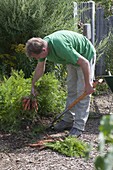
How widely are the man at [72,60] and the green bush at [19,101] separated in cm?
36

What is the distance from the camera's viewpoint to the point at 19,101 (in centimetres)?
481

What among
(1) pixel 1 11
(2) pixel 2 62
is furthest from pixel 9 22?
(2) pixel 2 62

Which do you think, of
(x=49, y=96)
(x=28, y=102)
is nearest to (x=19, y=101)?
(x=28, y=102)

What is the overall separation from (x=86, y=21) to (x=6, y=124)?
3659 millimetres

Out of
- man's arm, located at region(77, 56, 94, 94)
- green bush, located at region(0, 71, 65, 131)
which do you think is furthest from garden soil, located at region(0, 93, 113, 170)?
man's arm, located at region(77, 56, 94, 94)

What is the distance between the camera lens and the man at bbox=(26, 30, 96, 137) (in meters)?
3.91

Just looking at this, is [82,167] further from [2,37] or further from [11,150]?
[2,37]

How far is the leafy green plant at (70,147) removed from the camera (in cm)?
393

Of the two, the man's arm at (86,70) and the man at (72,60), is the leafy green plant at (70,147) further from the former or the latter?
the man's arm at (86,70)

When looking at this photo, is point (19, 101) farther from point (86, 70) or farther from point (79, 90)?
point (86, 70)

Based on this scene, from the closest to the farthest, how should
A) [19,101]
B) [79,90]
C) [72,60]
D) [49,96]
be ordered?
1. [72,60]
2. [79,90]
3. [19,101]
4. [49,96]

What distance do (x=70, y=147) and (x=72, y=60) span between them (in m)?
0.92

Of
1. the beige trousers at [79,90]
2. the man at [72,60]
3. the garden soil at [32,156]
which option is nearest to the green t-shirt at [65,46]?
the man at [72,60]

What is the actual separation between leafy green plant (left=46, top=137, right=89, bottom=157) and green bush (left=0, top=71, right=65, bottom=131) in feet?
2.84
